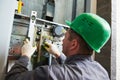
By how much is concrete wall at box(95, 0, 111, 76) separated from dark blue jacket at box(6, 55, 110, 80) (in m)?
0.52

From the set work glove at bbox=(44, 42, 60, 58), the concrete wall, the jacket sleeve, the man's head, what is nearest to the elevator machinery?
work glove at bbox=(44, 42, 60, 58)

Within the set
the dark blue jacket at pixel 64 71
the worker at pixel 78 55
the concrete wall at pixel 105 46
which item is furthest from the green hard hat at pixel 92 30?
the concrete wall at pixel 105 46

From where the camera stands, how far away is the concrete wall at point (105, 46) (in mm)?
1493

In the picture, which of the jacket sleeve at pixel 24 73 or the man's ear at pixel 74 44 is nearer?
the jacket sleeve at pixel 24 73

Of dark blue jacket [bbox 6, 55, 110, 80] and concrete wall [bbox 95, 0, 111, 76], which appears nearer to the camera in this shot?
dark blue jacket [bbox 6, 55, 110, 80]

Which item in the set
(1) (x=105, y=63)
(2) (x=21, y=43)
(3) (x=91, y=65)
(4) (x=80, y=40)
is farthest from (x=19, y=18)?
(1) (x=105, y=63)

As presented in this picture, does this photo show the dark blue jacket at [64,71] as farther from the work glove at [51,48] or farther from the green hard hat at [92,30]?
the work glove at [51,48]

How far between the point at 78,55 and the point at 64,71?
17cm

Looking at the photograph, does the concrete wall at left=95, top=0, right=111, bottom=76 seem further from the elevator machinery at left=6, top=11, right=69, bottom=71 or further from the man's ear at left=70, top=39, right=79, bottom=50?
the man's ear at left=70, top=39, right=79, bottom=50

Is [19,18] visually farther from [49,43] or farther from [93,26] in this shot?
[93,26]

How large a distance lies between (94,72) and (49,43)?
411 millimetres

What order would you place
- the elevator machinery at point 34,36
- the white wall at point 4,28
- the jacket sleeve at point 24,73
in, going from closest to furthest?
the jacket sleeve at point 24,73 → the white wall at point 4,28 → the elevator machinery at point 34,36

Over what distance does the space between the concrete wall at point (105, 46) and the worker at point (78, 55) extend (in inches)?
19.7

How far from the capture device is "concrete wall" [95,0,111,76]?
4.90 ft
